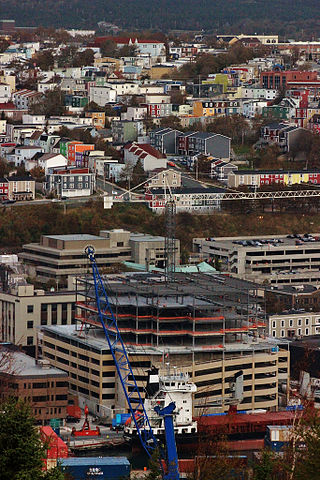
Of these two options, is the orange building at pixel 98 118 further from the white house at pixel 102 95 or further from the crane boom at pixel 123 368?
the crane boom at pixel 123 368

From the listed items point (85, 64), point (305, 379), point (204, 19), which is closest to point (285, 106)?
point (85, 64)

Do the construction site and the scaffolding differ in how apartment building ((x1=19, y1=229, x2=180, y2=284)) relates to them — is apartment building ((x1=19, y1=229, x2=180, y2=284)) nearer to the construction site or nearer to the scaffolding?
the scaffolding

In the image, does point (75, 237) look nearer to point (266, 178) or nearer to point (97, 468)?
point (266, 178)

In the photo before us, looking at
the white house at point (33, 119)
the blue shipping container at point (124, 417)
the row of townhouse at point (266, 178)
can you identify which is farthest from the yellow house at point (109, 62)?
the blue shipping container at point (124, 417)

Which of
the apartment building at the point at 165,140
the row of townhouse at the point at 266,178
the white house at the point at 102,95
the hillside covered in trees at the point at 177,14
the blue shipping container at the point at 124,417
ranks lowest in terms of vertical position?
the hillside covered in trees at the point at 177,14

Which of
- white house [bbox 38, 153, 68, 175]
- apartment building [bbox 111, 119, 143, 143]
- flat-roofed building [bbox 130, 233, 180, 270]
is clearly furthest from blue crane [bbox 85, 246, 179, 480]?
apartment building [bbox 111, 119, 143, 143]

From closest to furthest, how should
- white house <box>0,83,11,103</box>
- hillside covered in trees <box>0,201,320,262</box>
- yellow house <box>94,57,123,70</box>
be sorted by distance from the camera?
1. hillside covered in trees <box>0,201,320,262</box>
2. white house <box>0,83,11,103</box>
3. yellow house <box>94,57,123,70</box>

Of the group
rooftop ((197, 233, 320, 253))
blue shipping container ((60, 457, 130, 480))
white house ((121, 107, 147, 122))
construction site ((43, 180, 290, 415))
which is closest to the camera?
blue shipping container ((60, 457, 130, 480))
